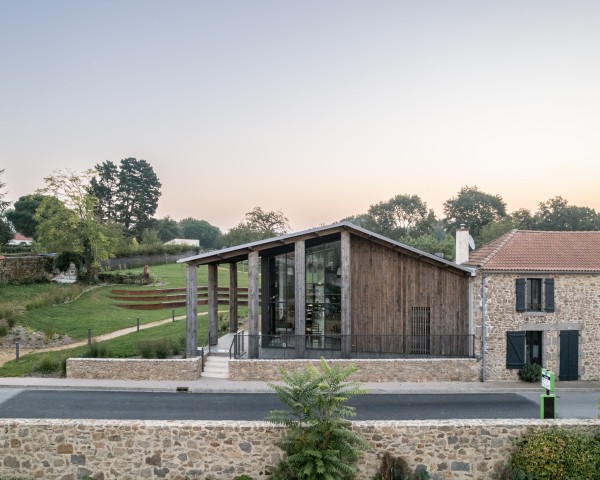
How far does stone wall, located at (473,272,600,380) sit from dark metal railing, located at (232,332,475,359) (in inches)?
36.9

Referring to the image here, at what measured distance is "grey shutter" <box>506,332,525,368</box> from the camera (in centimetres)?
1680

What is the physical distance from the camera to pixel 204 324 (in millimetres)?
26406

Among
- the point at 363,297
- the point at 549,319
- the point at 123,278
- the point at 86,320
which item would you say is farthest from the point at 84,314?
the point at 549,319

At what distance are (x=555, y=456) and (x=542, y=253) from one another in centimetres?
1122

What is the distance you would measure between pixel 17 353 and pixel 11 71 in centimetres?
1521

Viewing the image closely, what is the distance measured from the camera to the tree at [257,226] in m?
44.0

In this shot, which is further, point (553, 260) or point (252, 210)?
point (252, 210)

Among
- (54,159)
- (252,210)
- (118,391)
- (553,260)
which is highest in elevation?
(54,159)

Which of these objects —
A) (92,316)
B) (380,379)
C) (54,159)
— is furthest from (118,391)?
(54,159)

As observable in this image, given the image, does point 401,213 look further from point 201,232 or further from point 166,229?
point 201,232

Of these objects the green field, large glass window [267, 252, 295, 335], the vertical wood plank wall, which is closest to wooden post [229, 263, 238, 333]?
the green field

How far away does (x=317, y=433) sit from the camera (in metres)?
8.31

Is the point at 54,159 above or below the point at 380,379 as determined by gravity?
above

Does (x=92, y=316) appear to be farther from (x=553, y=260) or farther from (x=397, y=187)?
(x=397, y=187)
